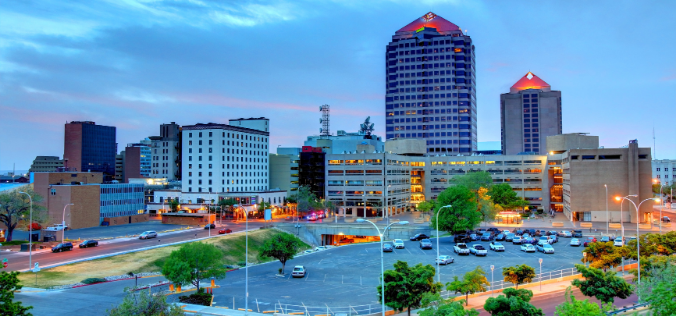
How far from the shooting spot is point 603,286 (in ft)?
121

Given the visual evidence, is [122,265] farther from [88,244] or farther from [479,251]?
[479,251]

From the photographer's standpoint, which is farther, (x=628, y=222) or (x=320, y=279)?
(x=628, y=222)

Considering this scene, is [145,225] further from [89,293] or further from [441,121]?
[441,121]

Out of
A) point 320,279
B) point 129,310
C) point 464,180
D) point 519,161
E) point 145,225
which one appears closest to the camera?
point 129,310

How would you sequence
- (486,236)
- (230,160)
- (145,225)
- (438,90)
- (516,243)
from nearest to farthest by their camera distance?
(516,243) → (486,236) → (145,225) → (230,160) → (438,90)

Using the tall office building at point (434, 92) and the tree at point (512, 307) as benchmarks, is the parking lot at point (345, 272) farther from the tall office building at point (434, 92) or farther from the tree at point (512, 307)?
the tall office building at point (434, 92)

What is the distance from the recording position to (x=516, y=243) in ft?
268

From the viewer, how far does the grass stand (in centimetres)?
5097

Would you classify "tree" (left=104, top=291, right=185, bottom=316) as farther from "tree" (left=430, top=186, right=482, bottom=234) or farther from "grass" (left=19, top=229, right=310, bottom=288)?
"tree" (left=430, top=186, right=482, bottom=234)

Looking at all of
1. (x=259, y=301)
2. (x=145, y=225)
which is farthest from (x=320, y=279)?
(x=145, y=225)

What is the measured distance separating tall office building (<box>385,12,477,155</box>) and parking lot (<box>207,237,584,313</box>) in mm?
105189

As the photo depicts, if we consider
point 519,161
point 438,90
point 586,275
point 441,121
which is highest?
point 438,90

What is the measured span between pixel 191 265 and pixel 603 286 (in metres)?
35.1

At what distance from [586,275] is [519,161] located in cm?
11637
